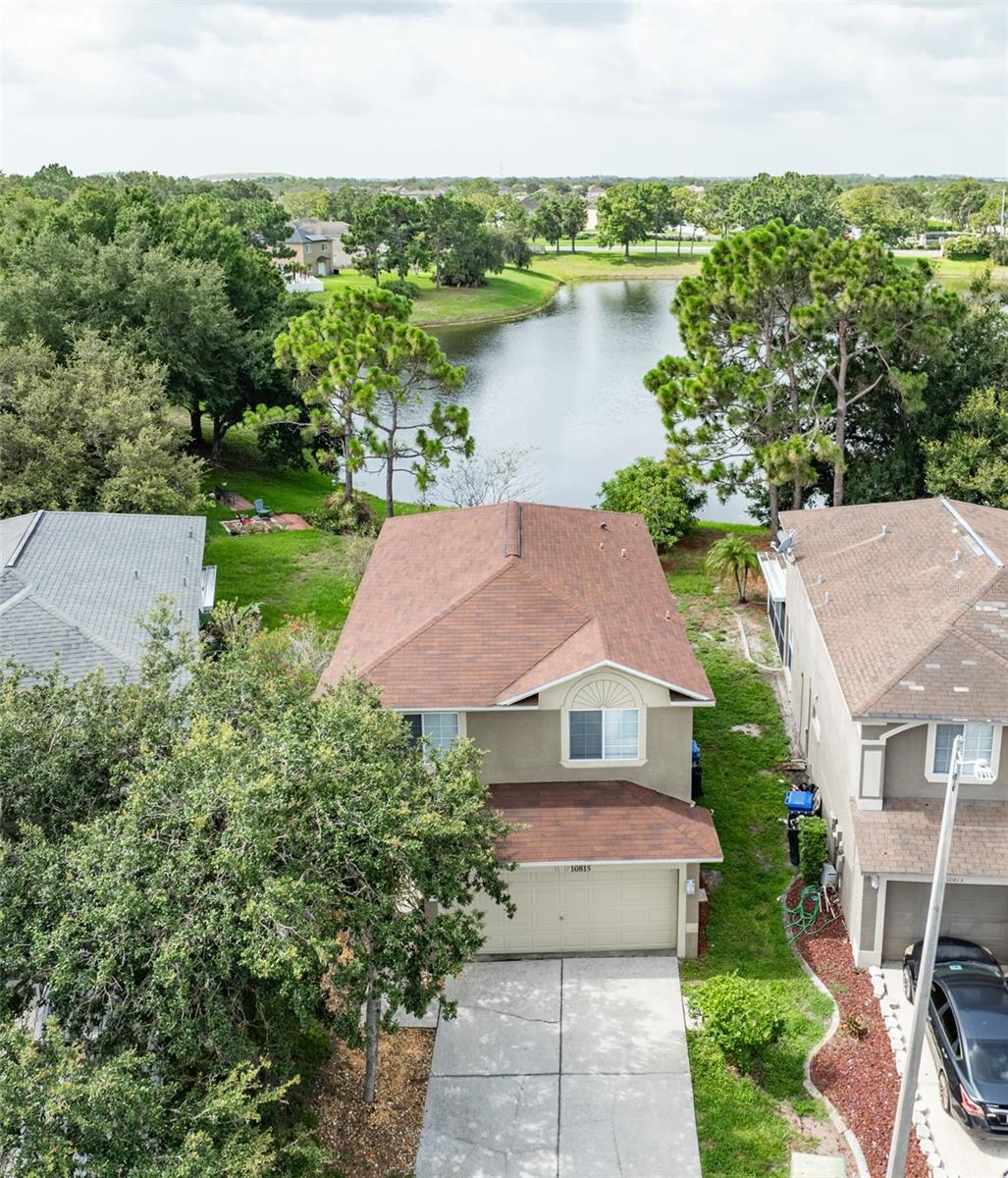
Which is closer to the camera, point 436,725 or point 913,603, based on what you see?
point 436,725

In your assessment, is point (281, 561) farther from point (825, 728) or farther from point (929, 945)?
point (929, 945)

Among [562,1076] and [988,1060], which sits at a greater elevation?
[988,1060]

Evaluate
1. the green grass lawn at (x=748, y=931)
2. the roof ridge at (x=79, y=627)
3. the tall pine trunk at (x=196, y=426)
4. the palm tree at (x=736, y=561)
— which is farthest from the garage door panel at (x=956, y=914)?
the tall pine trunk at (x=196, y=426)

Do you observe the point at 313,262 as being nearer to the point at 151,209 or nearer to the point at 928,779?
the point at 151,209

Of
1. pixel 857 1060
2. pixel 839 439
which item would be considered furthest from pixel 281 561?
pixel 857 1060

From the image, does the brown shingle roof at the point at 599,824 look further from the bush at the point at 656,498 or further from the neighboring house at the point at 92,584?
A: the bush at the point at 656,498

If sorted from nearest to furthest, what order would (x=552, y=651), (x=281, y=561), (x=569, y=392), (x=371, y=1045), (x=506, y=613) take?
(x=371, y=1045) < (x=552, y=651) < (x=506, y=613) < (x=281, y=561) < (x=569, y=392)

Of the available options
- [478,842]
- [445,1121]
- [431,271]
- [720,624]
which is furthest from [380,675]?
[431,271]

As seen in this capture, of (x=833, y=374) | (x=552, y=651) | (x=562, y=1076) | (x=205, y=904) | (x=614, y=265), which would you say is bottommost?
(x=562, y=1076)

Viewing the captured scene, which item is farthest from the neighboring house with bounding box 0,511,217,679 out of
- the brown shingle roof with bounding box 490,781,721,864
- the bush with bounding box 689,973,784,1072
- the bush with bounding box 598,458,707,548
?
the bush with bounding box 598,458,707,548
